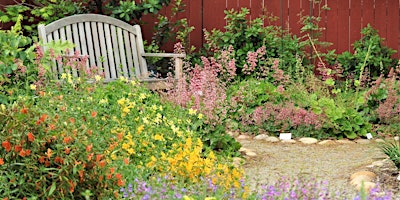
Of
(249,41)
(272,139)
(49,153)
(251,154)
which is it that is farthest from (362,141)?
(49,153)

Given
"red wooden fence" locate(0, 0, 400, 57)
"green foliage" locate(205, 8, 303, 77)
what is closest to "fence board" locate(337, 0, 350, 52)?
"red wooden fence" locate(0, 0, 400, 57)

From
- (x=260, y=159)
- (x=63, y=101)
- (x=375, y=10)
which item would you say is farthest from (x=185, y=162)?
(x=375, y=10)

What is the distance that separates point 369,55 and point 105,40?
3.30 m

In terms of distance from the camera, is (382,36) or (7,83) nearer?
(7,83)

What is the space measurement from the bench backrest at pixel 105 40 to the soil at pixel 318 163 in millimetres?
1673

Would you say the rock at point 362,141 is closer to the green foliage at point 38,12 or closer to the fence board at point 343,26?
the fence board at point 343,26

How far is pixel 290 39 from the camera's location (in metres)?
8.24

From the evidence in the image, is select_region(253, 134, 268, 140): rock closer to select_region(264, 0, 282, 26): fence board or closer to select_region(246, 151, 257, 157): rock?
select_region(246, 151, 257, 157): rock

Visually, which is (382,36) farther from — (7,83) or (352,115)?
(7,83)

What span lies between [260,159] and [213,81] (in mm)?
815

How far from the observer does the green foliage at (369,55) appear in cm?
835

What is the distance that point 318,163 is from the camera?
521 cm

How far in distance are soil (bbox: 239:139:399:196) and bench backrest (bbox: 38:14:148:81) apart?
1.67 m

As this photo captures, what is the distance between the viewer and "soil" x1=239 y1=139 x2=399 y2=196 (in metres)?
4.47
